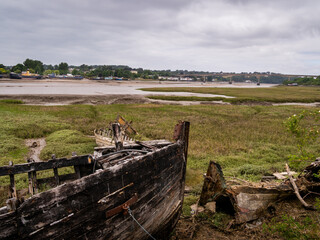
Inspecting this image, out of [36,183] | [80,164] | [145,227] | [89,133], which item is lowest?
[89,133]

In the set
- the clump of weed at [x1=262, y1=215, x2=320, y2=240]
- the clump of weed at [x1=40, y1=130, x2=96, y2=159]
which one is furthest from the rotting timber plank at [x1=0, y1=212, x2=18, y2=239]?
the clump of weed at [x1=40, y1=130, x2=96, y2=159]

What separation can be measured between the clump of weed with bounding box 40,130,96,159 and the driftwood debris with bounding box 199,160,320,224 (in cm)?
954

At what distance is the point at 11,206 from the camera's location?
10.7 ft

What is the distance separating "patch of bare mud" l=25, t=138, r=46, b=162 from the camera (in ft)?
47.4

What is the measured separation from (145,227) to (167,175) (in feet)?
5.07

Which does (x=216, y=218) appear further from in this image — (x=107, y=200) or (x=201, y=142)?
(x=201, y=142)

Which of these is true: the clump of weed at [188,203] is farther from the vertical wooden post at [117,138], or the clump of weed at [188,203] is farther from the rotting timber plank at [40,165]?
the rotting timber plank at [40,165]

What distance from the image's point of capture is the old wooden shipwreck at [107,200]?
351 cm

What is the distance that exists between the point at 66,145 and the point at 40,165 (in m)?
10.9

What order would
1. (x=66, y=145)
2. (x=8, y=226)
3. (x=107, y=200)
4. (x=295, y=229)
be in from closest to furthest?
1. (x=8, y=226)
2. (x=107, y=200)
3. (x=295, y=229)
4. (x=66, y=145)

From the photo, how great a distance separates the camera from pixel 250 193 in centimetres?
796

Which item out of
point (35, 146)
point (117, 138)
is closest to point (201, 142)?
point (117, 138)

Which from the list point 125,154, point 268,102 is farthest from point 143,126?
point 268,102

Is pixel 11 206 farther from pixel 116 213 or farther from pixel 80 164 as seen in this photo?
pixel 80 164
